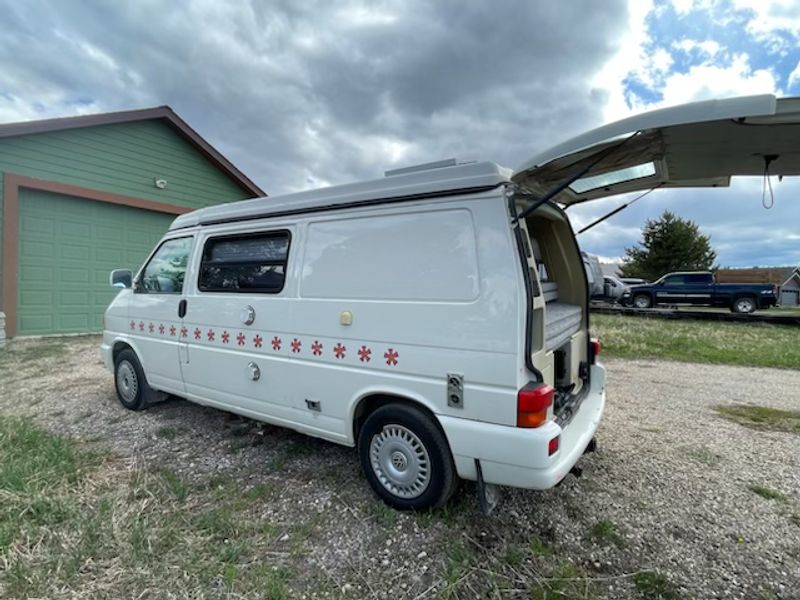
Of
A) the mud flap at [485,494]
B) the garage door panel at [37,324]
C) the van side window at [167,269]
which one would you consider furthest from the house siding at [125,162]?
the mud flap at [485,494]

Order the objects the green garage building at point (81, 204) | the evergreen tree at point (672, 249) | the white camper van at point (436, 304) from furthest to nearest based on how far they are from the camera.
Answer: the evergreen tree at point (672, 249) → the green garage building at point (81, 204) → the white camper van at point (436, 304)

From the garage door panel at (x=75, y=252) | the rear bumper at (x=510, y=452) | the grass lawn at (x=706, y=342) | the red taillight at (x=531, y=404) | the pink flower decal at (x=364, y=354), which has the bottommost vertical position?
the grass lawn at (x=706, y=342)

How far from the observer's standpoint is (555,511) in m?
2.67

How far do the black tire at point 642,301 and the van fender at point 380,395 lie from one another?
1890 cm

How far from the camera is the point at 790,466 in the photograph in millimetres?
3328

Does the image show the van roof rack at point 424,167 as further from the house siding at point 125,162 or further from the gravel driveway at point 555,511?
the house siding at point 125,162

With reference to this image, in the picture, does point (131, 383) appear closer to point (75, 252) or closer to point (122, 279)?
point (122, 279)

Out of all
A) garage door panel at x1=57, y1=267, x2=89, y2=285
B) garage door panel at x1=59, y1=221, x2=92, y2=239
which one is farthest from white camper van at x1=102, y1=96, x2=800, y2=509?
garage door panel at x1=59, y1=221, x2=92, y2=239

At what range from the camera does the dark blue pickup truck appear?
15.8 meters

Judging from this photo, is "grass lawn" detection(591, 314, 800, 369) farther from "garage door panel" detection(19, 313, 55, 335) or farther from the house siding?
"garage door panel" detection(19, 313, 55, 335)

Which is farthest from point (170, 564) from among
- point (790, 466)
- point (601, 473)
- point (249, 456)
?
point (790, 466)

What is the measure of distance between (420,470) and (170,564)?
1.44 m

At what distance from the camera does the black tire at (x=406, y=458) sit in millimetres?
2469

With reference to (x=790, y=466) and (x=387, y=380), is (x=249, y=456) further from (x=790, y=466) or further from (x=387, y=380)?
(x=790, y=466)
